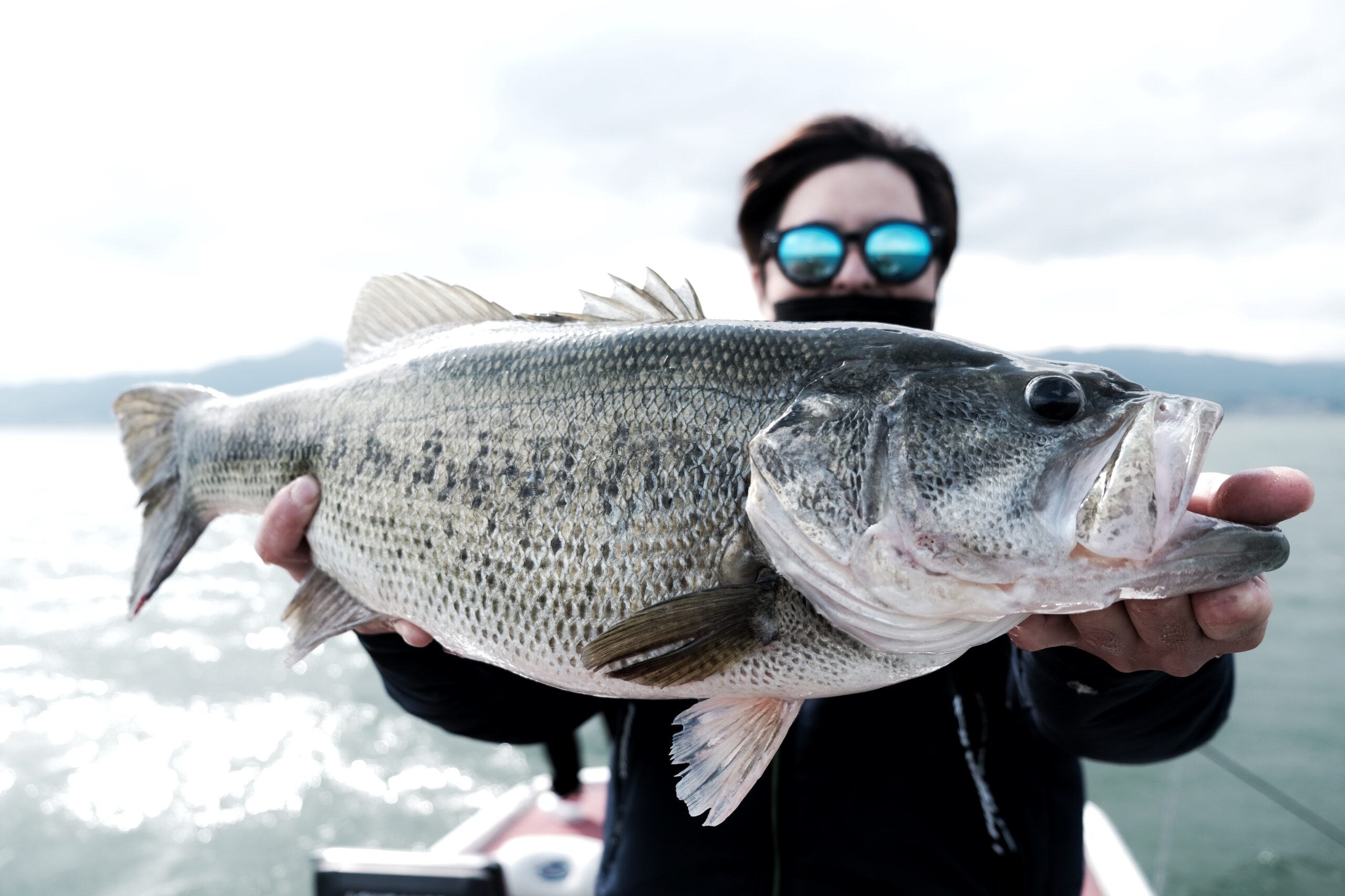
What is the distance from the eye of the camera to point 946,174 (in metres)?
2.77

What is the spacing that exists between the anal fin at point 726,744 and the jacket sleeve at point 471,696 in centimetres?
67

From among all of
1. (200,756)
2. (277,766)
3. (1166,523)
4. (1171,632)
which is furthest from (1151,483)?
(200,756)

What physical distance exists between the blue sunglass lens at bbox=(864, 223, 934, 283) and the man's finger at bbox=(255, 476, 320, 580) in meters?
1.82

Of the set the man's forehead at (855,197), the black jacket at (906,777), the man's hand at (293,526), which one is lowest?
the black jacket at (906,777)

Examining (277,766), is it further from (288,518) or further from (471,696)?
(288,518)

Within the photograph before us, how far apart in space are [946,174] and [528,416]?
82.3 inches

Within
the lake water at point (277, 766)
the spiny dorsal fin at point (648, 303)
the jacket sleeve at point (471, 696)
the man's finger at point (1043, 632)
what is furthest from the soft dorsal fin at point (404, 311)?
the lake water at point (277, 766)

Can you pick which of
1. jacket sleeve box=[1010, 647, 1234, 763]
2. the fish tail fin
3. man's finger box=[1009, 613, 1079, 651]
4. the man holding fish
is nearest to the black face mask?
the man holding fish

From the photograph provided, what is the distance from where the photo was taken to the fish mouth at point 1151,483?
103 cm

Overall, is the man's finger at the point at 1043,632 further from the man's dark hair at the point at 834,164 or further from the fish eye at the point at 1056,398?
the man's dark hair at the point at 834,164

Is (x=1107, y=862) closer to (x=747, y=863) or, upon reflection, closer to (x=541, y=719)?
(x=747, y=863)

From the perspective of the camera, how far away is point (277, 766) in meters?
8.13

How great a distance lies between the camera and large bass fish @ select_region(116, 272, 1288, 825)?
1.10m

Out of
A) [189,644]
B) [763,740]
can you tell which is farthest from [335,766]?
[763,740]
